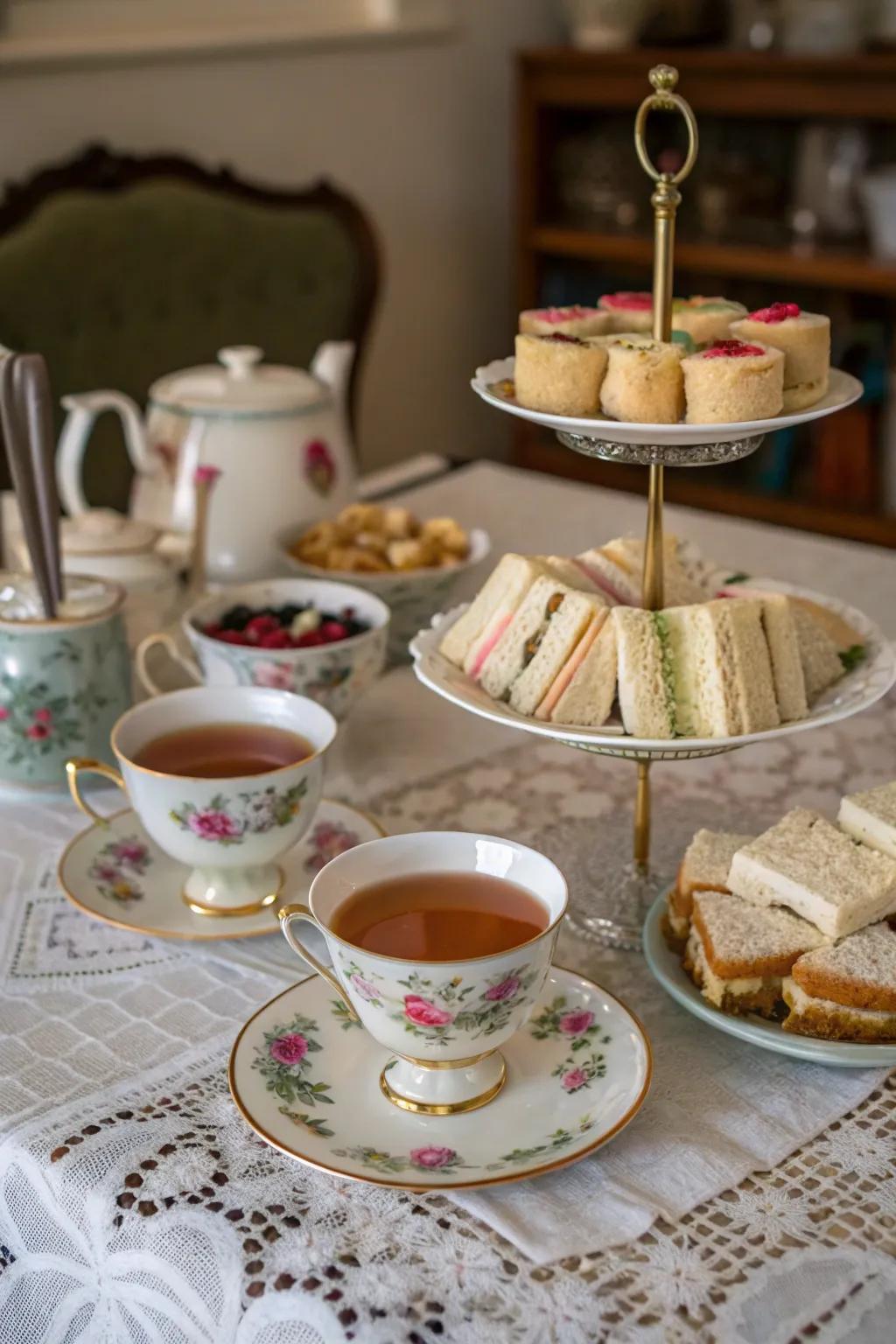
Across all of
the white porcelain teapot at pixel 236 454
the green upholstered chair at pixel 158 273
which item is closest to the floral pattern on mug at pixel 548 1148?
the white porcelain teapot at pixel 236 454

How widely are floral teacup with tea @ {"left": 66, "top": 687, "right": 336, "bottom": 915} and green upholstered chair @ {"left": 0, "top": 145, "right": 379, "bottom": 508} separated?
4.15ft

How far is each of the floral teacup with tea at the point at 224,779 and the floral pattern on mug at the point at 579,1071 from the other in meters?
0.24

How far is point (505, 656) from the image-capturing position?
0.87 m

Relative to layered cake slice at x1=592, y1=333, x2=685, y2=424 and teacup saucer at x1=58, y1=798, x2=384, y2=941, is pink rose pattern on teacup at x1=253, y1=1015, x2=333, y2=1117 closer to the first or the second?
teacup saucer at x1=58, y1=798, x2=384, y2=941

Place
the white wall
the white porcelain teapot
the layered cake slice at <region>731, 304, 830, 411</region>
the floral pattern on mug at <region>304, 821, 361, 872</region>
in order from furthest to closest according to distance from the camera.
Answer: the white wall
the white porcelain teapot
the floral pattern on mug at <region>304, 821, 361, 872</region>
the layered cake slice at <region>731, 304, 830, 411</region>

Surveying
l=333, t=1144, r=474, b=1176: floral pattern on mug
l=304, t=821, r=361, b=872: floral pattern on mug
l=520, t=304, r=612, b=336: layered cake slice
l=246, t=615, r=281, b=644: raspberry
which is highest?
l=520, t=304, r=612, b=336: layered cake slice

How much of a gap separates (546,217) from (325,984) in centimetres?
279

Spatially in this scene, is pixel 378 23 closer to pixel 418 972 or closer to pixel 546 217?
pixel 546 217

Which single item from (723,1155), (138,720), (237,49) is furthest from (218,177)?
(723,1155)

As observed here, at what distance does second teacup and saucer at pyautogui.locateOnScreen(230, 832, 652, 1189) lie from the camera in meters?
0.68

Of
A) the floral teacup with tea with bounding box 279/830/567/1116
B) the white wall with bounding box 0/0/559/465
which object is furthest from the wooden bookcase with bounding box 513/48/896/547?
the floral teacup with tea with bounding box 279/830/567/1116

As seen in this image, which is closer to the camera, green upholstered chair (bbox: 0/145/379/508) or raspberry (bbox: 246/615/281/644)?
raspberry (bbox: 246/615/281/644)

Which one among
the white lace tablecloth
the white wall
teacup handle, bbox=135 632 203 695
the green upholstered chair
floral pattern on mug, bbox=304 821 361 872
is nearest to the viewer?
the white lace tablecloth

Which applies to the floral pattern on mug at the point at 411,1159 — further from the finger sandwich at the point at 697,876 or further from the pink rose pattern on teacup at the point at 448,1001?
the finger sandwich at the point at 697,876
